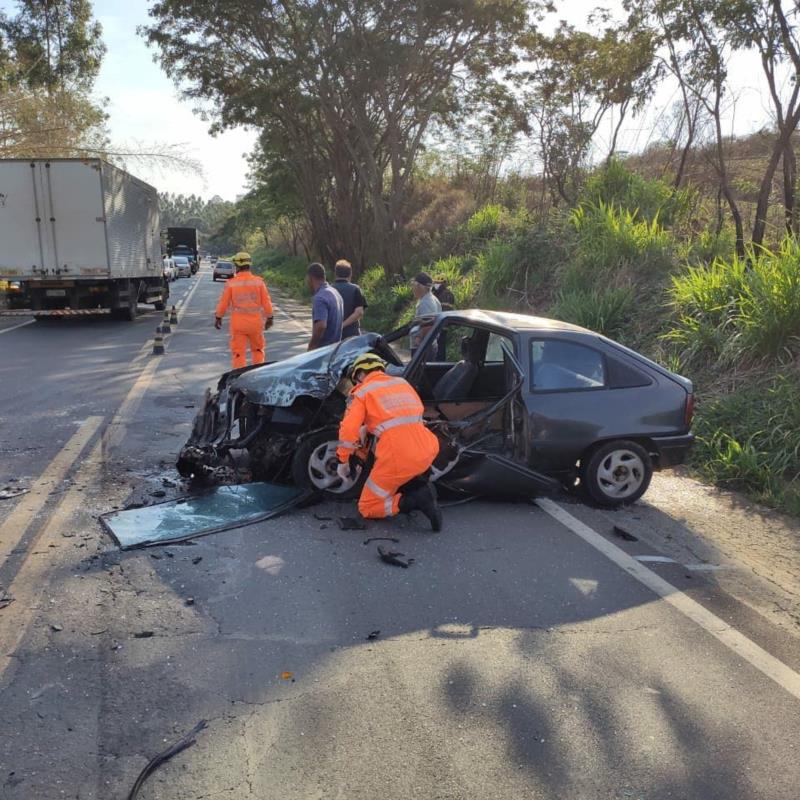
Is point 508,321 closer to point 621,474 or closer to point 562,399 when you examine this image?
point 562,399

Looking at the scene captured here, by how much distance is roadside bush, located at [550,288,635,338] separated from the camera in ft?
35.7

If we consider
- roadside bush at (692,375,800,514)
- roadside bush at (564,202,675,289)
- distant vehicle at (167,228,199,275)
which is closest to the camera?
roadside bush at (692,375,800,514)

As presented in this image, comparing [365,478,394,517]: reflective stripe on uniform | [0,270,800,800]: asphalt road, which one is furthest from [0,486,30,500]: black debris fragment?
[365,478,394,517]: reflective stripe on uniform

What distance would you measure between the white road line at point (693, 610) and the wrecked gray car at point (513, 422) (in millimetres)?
491

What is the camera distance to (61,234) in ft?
51.5

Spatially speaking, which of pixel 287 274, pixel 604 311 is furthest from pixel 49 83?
pixel 604 311

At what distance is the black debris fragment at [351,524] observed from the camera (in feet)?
16.4

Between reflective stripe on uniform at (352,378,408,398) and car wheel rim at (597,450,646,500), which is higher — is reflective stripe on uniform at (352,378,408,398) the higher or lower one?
the higher one

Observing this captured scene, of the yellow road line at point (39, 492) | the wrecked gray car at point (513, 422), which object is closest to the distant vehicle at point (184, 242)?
the yellow road line at point (39, 492)

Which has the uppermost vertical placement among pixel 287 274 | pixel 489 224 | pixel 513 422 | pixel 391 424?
pixel 489 224

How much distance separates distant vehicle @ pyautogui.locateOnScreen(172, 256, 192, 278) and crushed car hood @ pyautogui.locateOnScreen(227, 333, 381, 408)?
142ft

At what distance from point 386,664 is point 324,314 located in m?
5.20

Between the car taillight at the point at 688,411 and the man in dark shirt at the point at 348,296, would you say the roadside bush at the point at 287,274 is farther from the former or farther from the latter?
the car taillight at the point at 688,411

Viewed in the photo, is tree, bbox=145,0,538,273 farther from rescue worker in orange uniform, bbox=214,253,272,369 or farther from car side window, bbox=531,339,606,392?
car side window, bbox=531,339,606,392
